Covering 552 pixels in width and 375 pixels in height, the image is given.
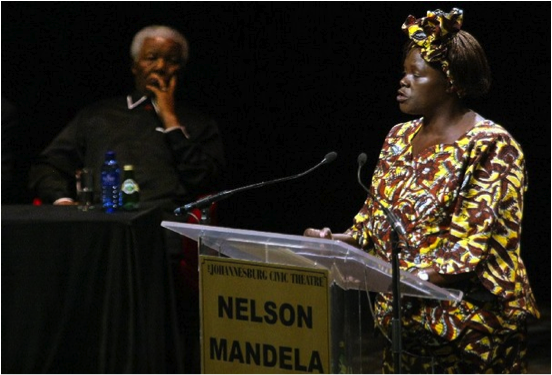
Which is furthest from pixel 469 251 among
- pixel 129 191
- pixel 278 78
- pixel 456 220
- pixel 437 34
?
pixel 278 78

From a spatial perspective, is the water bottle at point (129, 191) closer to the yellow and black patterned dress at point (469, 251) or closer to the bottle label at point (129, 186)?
the bottle label at point (129, 186)

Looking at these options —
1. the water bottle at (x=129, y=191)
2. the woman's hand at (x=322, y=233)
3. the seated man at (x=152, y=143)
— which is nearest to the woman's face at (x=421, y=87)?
the woman's hand at (x=322, y=233)

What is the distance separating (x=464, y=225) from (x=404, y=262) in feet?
0.71

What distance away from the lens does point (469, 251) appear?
11.1 feet

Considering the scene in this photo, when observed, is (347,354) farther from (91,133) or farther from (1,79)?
(1,79)

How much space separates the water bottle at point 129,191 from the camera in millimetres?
5339

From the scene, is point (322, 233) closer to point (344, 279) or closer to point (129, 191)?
point (344, 279)

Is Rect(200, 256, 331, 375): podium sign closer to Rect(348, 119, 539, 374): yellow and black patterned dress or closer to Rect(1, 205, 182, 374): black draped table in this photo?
Rect(348, 119, 539, 374): yellow and black patterned dress

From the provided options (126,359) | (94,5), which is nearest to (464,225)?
(126,359)

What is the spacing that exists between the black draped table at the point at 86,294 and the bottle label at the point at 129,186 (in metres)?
0.25

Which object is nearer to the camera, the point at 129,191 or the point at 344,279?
the point at 344,279

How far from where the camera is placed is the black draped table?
5008 millimetres

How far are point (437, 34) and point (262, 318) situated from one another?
3.13 ft

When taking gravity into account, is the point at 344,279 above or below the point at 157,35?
below
